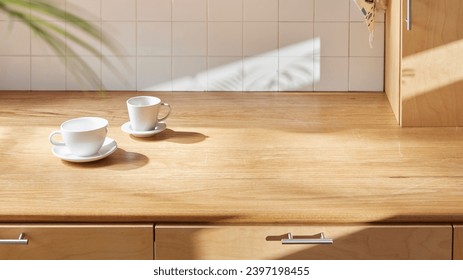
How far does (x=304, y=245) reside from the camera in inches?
52.4

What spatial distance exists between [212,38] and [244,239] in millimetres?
1116

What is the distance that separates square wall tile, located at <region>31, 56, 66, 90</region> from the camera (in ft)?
7.69

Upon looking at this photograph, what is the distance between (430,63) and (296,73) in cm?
56

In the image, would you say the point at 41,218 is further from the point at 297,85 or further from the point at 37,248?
the point at 297,85

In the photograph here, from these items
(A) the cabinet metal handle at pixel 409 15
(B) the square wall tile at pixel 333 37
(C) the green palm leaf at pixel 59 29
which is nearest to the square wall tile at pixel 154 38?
(B) the square wall tile at pixel 333 37

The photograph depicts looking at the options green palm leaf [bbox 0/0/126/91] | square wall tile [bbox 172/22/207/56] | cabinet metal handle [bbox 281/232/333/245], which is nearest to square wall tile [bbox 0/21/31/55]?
square wall tile [bbox 172/22/207/56]

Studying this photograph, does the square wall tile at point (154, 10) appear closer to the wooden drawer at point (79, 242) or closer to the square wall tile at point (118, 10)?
the square wall tile at point (118, 10)

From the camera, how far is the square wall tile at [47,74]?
2344 mm

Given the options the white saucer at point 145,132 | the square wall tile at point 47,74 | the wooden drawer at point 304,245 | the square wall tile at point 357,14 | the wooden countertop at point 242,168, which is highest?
the square wall tile at point 357,14

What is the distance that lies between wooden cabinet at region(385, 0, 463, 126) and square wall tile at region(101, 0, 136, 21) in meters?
0.88

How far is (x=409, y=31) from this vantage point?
185cm

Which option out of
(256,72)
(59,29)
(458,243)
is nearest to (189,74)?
(256,72)

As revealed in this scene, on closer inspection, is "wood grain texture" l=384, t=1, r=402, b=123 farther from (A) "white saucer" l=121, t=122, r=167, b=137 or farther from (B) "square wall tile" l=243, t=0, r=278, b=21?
(A) "white saucer" l=121, t=122, r=167, b=137

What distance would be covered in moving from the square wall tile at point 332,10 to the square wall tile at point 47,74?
35.1 inches
